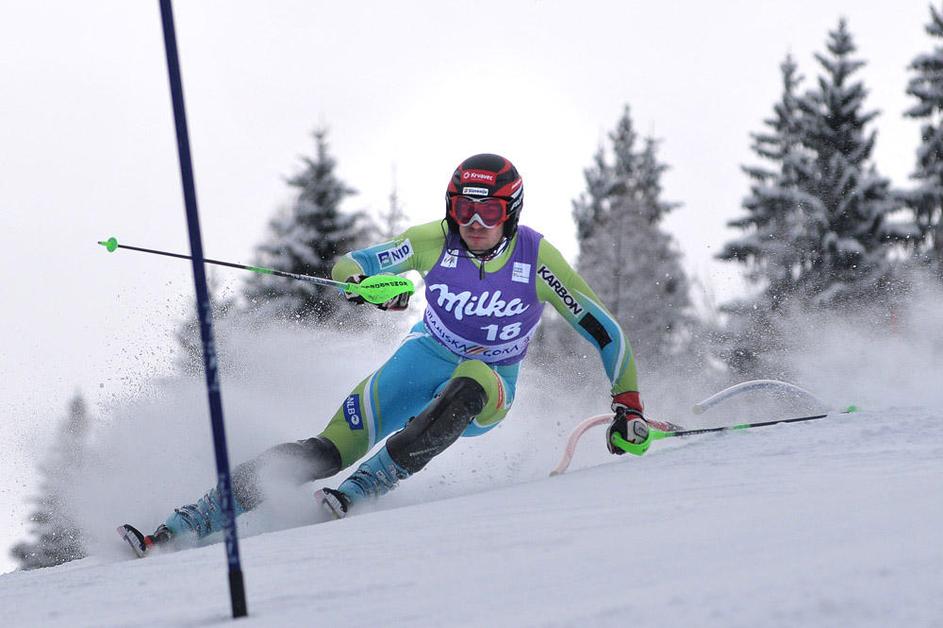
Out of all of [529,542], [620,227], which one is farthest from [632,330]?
[529,542]

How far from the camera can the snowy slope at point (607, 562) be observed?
1776 mm

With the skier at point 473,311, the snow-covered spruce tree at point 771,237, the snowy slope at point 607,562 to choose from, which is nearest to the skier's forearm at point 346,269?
the skier at point 473,311

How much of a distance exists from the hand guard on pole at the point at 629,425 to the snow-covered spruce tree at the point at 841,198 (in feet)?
52.5

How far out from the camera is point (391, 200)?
26.7m

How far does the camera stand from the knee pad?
4.50m

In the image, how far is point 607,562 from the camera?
7.43 ft

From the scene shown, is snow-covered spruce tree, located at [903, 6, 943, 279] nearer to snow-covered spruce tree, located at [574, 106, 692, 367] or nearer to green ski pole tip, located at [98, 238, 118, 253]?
snow-covered spruce tree, located at [574, 106, 692, 367]

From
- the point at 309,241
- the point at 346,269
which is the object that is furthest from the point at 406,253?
the point at 309,241

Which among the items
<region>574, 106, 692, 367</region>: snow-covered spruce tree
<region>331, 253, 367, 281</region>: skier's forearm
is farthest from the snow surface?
<region>574, 106, 692, 367</region>: snow-covered spruce tree

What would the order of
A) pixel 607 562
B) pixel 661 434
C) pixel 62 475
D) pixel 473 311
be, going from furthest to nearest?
pixel 62 475
pixel 661 434
pixel 473 311
pixel 607 562

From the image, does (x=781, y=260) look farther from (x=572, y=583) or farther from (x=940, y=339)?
(x=572, y=583)

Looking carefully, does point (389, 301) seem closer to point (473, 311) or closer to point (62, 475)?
point (473, 311)

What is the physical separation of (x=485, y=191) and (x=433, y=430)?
4.13 ft

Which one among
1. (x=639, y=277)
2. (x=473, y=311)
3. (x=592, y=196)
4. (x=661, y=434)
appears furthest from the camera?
(x=592, y=196)
